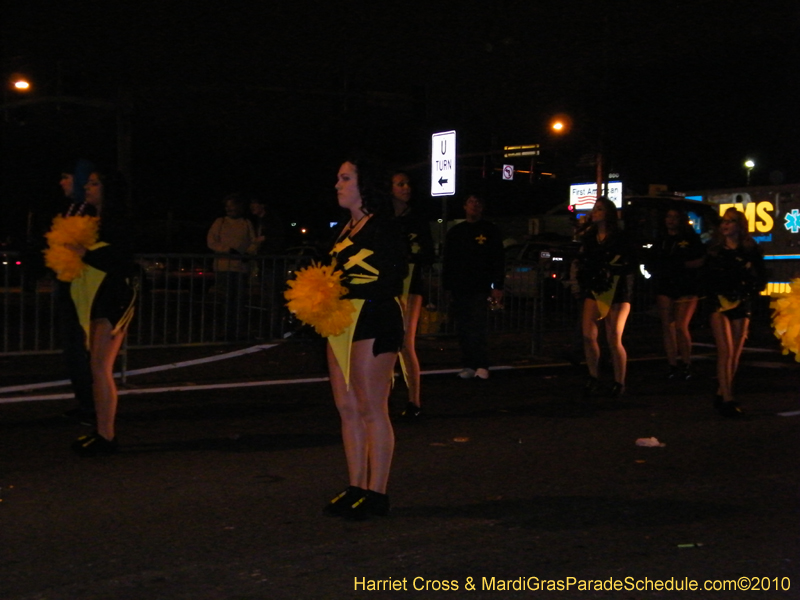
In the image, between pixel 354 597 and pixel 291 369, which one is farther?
pixel 291 369

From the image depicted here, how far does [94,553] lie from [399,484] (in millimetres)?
2010

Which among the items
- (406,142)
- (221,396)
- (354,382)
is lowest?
(221,396)

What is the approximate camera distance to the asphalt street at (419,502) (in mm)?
4414

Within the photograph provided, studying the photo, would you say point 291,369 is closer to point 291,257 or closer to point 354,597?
point 291,257

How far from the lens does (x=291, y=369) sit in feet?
38.2

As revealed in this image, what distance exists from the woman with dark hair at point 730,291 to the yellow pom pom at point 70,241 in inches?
195

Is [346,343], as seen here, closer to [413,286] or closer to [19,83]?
[413,286]

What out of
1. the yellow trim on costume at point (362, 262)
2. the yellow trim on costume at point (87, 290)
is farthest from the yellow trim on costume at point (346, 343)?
the yellow trim on costume at point (87, 290)

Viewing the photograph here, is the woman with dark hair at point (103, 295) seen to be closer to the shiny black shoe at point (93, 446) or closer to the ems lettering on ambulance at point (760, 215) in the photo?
the shiny black shoe at point (93, 446)

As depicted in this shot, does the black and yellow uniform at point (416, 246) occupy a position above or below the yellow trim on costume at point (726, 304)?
above

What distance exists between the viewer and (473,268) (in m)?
10.4

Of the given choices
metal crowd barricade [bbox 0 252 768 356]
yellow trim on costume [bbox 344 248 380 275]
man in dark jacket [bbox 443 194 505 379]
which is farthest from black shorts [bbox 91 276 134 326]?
metal crowd barricade [bbox 0 252 768 356]

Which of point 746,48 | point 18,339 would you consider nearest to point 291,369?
point 18,339

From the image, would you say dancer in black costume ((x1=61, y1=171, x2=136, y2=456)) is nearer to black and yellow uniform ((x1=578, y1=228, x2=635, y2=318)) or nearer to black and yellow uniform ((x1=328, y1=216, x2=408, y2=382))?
black and yellow uniform ((x1=328, y1=216, x2=408, y2=382))
